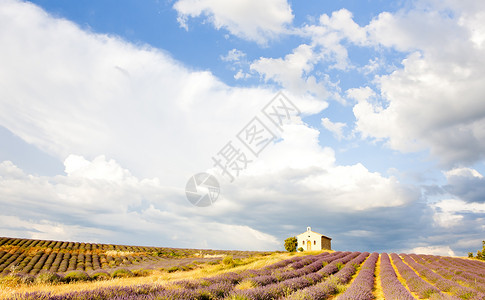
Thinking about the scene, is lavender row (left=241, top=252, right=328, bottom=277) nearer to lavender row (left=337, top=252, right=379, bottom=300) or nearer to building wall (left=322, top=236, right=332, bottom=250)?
lavender row (left=337, top=252, right=379, bottom=300)

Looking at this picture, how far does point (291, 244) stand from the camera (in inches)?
2029

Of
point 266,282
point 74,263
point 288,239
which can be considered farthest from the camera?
point 288,239

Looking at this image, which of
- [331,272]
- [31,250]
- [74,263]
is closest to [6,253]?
[31,250]

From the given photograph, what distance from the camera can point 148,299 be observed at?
5738mm

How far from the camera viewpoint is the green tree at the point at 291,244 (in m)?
51.3

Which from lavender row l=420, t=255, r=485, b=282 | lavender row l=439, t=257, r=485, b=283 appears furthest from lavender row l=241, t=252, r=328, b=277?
lavender row l=420, t=255, r=485, b=282

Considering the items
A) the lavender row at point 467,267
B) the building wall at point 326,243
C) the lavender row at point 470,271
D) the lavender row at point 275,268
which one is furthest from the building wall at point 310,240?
Result: the lavender row at point 275,268

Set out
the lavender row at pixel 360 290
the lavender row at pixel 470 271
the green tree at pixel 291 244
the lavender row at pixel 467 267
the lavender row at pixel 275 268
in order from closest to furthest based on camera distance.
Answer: the lavender row at pixel 360 290
the lavender row at pixel 275 268
the lavender row at pixel 470 271
the lavender row at pixel 467 267
the green tree at pixel 291 244

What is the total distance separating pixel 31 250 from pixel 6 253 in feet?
12.9

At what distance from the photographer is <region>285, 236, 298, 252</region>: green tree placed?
5131cm

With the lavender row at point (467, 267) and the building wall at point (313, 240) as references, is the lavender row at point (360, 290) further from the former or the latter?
the building wall at point (313, 240)

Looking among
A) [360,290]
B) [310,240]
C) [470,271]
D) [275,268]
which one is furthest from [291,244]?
[360,290]

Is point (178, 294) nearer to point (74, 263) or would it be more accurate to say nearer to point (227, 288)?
Answer: point (227, 288)

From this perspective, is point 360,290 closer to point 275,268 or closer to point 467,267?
point 275,268
